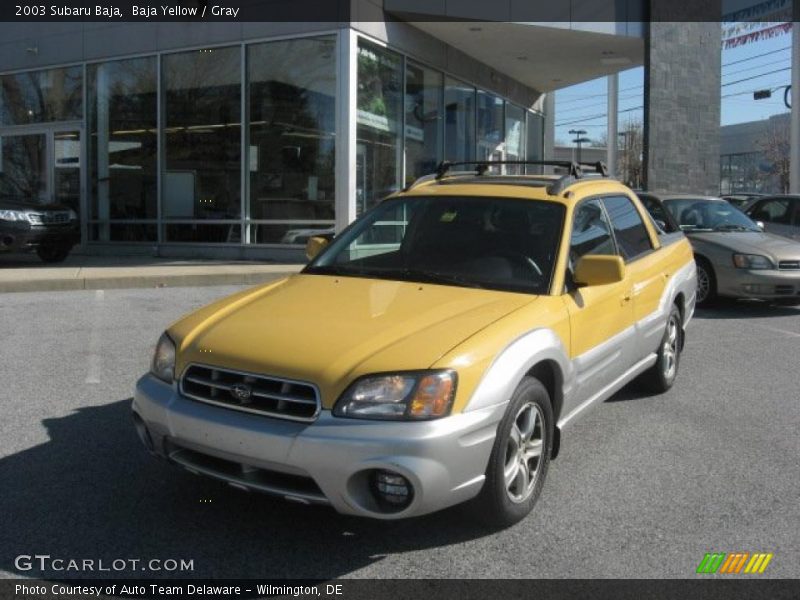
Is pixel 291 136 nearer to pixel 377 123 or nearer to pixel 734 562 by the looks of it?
pixel 377 123

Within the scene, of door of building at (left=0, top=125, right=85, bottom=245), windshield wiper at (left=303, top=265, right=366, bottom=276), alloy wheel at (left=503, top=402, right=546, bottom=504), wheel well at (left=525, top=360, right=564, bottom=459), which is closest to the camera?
alloy wheel at (left=503, top=402, right=546, bottom=504)

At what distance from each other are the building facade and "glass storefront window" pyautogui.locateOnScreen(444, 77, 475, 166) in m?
0.05

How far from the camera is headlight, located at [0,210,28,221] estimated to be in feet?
43.2

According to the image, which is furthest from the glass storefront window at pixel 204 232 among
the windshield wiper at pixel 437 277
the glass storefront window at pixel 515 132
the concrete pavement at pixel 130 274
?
the windshield wiper at pixel 437 277

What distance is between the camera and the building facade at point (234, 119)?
1443cm

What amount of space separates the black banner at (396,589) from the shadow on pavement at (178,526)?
0.07 m

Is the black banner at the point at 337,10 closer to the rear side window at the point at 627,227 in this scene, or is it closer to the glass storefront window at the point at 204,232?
the glass storefront window at the point at 204,232

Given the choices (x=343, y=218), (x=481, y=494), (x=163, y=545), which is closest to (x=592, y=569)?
(x=481, y=494)

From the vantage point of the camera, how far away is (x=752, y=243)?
34.4 feet

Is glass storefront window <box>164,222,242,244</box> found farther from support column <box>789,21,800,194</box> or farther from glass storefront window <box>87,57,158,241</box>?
support column <box>789,21,800,194</box>

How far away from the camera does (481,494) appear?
349 centimetres

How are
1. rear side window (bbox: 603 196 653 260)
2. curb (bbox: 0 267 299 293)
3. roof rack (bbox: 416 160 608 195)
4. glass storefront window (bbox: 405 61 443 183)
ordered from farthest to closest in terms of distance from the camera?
glass storefront window (bbox: 405 61 443 183), curb (bbox: 0 267 299 293), rear side window (bbox: 603 196 653 260), roof rack (bbox: 416 160 608 195)

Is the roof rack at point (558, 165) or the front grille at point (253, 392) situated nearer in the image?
the front grille at point (253, 392)

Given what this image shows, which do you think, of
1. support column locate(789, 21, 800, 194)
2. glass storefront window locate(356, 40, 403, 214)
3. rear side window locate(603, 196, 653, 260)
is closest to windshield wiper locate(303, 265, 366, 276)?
rear side window locate(603, 196, 653, 260)
